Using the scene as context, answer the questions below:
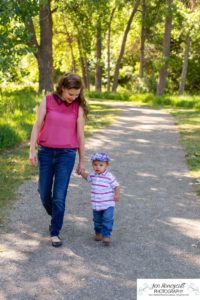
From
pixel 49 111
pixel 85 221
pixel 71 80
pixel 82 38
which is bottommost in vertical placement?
pixel 85 221

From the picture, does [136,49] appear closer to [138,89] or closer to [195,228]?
[138,89]

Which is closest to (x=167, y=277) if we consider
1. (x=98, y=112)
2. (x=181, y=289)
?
(x=181, y=289)

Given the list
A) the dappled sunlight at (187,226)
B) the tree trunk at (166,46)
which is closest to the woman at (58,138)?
the dappled sunlight at (187,226)

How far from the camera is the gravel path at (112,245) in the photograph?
4434mm

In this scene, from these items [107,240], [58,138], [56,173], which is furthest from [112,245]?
[58,138]

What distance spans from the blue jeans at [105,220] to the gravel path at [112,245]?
0.58 feet

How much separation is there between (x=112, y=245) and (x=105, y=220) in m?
0.30

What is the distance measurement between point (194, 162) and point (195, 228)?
4028 millimetres

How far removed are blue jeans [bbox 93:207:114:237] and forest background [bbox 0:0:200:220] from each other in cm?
Answer: 202

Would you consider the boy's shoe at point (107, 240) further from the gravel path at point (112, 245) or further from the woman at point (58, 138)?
the woman at point (58, 138)

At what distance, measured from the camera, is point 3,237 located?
18.4 ft

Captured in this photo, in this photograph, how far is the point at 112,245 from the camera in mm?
5484

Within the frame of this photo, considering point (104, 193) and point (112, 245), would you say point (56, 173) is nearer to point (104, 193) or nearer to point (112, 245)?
point (104, 193)

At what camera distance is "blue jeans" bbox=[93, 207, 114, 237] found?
17.7 feet
